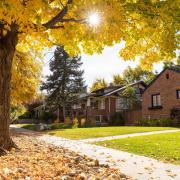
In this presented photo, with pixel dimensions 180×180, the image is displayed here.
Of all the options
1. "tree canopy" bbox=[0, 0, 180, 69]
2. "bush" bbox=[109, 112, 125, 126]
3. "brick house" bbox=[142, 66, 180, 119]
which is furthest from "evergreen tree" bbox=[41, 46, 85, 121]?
"tree canopy" bbox=[0, 0, 180, 69]

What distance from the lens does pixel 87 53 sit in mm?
12234

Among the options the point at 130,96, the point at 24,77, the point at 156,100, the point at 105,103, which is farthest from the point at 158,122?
the point at 105,103

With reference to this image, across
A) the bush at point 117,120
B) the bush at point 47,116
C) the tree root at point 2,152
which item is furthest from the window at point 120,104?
the tree root at point 2,152

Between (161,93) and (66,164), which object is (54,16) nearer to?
(66,164)

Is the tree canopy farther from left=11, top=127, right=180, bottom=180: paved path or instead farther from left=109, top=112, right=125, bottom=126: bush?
left=109, top=112, right=125, bottom=126: bush

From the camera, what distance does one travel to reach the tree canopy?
771cm

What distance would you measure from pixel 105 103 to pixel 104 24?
40.1m

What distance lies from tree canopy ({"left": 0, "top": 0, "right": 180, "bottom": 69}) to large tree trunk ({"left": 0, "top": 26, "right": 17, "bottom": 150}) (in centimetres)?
23

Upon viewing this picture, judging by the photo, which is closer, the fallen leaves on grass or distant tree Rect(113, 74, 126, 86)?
the fallen leaves on grass

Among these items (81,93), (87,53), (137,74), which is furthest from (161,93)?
(137,74)

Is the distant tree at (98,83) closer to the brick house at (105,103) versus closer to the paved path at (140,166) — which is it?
the brick house at (105,103)

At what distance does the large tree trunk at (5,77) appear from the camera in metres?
10.8

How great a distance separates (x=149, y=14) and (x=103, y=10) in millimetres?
1742

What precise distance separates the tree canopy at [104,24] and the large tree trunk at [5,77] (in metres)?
0.23
